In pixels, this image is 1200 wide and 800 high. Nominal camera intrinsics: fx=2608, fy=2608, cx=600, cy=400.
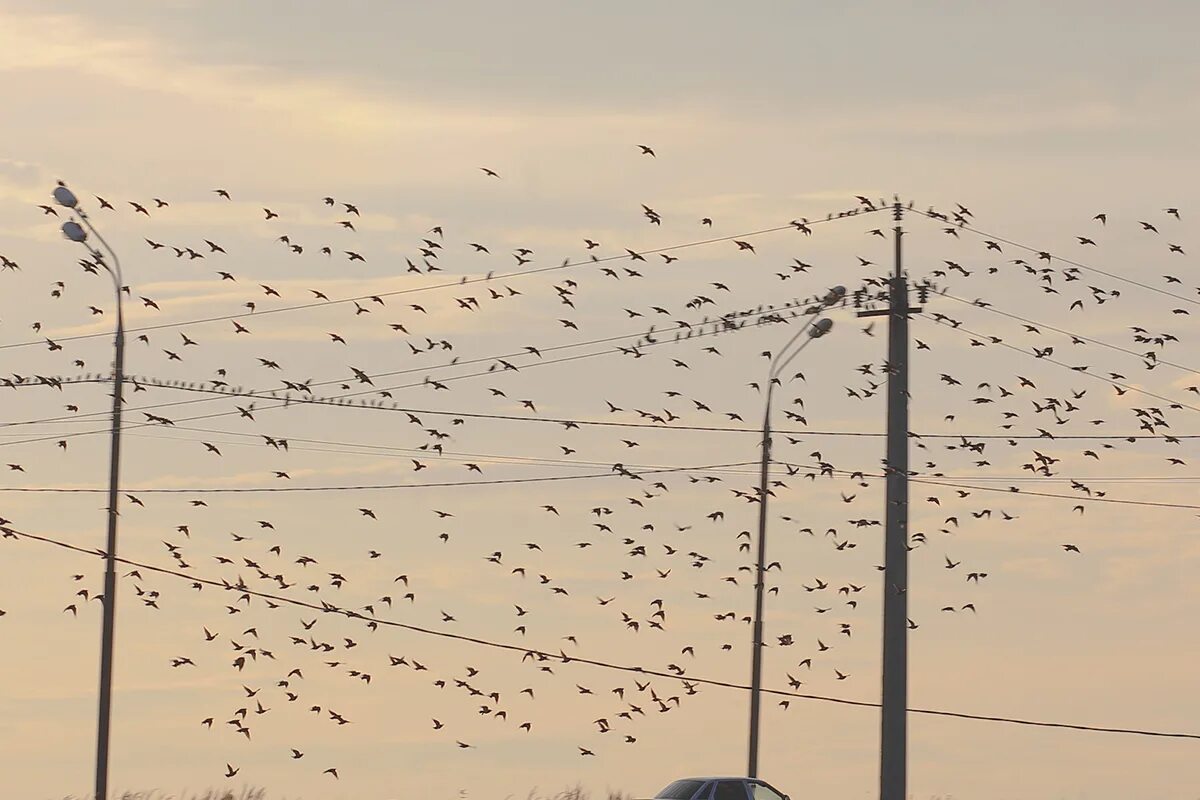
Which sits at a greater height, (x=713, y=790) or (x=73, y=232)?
(x=73, y=232)

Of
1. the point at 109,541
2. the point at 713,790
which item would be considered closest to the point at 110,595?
the point at 109,541

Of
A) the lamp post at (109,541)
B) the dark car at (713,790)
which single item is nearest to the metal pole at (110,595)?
the lamp post at (109,541)

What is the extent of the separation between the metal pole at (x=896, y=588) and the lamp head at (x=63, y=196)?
13391 mm

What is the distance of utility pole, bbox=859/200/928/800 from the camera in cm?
4253

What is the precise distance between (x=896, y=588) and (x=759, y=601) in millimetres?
5565

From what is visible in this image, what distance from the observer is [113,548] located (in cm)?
4078

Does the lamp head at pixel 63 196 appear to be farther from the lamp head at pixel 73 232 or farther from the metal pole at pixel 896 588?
the metal pole at pixel 896 588

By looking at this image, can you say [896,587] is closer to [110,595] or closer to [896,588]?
[896,588]

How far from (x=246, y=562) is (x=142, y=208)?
6718 mm

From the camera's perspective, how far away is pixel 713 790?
42.3 metres

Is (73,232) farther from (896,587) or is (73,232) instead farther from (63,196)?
(896,587)

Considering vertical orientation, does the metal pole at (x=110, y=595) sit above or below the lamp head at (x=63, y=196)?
below

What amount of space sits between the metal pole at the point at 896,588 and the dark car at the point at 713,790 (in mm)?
2183

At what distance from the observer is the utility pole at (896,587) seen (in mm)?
42531
